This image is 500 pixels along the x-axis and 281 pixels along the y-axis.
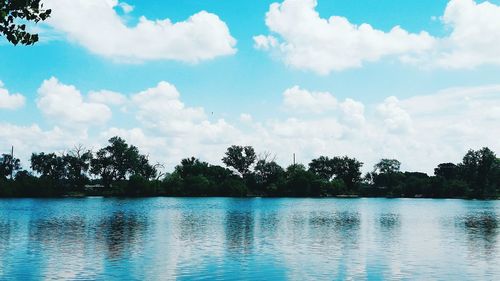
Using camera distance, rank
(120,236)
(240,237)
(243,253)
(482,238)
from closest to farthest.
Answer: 1. (243,253)
2. (120,236)
3. (240,237)
4. (482,238)

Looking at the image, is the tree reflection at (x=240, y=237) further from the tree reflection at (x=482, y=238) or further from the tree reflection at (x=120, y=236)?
the tree reflection at (x=482, y=238)

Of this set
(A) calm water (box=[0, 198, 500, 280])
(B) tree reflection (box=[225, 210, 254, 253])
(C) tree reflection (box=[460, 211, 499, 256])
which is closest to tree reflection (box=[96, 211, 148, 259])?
(A) calm water (box=[0, 198, 500, 280])

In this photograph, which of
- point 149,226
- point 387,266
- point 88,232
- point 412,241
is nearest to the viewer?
point 387,266

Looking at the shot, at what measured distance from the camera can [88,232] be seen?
5706cm

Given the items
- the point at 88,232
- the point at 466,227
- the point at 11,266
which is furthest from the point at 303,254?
the point at 466,227

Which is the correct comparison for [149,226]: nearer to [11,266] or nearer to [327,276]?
[11,266]

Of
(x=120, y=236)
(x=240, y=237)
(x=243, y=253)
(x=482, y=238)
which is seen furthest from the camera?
(x=482, y=238)

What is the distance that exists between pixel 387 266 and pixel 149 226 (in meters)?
37.7

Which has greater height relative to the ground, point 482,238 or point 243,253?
point 482,238

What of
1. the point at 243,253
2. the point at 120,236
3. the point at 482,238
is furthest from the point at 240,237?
the point at 482,238

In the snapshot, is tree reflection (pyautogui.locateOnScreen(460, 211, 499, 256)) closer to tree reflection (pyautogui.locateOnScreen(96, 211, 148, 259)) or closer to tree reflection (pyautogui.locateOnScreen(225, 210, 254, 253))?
tree reflection (pyautogui.locateOnScreen(225, 210, 254, 253))

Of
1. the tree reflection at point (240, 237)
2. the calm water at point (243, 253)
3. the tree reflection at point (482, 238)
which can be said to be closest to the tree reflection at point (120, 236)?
the calm water at point (243, 253)

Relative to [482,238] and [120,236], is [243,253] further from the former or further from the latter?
[482,238]

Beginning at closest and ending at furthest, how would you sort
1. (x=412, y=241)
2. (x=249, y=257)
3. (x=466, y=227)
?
(x=249, y=257), (x=412, y=241), (x=466, y=227)
